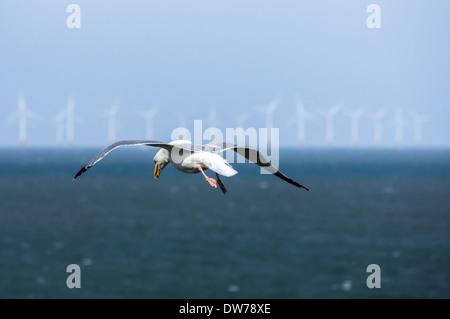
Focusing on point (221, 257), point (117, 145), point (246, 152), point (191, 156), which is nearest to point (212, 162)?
point (191, 156)

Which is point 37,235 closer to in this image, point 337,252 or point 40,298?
point 40,298

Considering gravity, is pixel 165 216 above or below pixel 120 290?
above

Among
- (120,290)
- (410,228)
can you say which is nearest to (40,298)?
(120,290)

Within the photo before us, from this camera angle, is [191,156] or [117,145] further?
[117,145]

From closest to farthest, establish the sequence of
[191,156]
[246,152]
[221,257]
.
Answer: [191,156] < [246,152] < [221,257]

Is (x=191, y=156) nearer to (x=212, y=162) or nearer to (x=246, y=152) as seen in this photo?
(x=212, y=162)

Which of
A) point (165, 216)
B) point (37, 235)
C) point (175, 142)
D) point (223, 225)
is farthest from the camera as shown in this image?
point (165, 216)

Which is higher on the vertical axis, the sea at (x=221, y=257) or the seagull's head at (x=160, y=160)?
the seagull's head at (x=160, y=160)

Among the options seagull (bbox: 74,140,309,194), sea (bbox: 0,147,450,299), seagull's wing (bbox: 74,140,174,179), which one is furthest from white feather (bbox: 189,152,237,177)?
sea (bbox: 0,147,450,299)

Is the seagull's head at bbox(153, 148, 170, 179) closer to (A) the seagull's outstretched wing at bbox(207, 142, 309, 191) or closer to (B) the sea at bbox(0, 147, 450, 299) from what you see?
(A) the seagull's outstretched wing at bbox(207, 142, 309, 191)

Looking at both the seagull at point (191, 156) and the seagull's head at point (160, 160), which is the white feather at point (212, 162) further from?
the seagull's head at point (160, 160)

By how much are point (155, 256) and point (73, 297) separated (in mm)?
34982

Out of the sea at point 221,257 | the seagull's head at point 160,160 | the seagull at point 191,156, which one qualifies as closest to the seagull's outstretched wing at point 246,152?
the seagull at point 191,156

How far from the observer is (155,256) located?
14788cm
